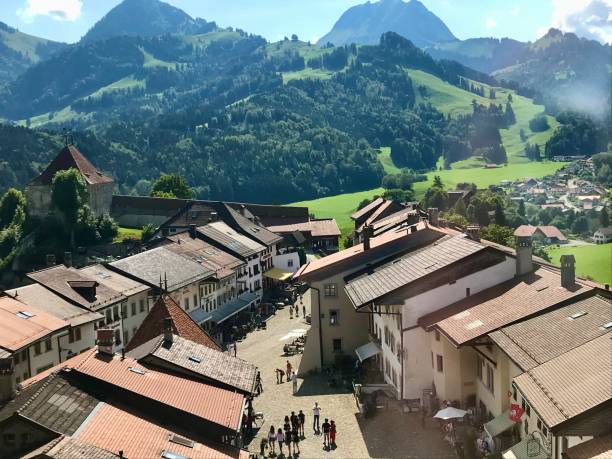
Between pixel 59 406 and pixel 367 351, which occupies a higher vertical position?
pixel 59 406

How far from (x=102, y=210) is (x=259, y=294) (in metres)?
44.7

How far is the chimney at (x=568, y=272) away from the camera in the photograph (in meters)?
35.3

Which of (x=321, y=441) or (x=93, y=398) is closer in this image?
(x=93, y=398)

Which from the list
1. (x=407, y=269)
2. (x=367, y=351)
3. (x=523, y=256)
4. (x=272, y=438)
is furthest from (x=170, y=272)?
(x=523, y=256)

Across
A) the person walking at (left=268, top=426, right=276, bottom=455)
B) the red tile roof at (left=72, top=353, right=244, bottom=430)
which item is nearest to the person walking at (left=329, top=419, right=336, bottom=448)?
the person walking at (left=268, top=426, right=276, bottom=455)

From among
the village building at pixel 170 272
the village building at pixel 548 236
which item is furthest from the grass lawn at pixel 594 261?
the village building at pixel 170 272

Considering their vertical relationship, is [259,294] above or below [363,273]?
below

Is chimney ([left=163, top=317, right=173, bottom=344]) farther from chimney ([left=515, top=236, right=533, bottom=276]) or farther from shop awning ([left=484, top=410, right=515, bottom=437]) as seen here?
chimney ([left=515, top=236, right=533, bottom=276])

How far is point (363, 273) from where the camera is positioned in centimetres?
5134

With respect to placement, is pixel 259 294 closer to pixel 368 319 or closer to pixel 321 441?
pixel 368 319

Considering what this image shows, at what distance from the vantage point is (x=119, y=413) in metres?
26.9

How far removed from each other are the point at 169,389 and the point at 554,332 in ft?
48.1

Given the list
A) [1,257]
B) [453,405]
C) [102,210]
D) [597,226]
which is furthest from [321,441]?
[597,226]

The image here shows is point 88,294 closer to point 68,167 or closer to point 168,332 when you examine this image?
point 168,332
